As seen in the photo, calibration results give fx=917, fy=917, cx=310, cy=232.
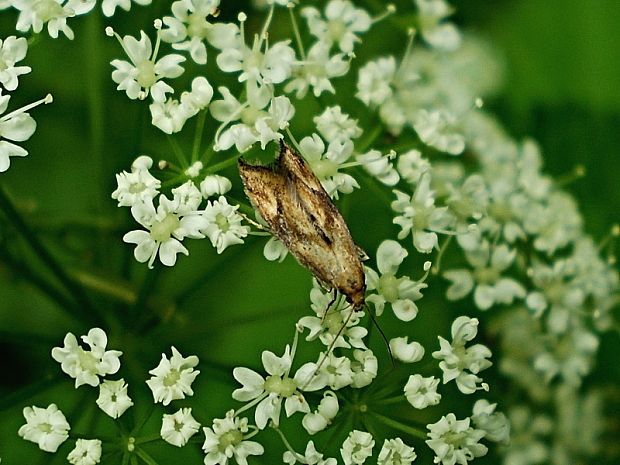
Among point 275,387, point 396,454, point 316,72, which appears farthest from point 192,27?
point 396,454

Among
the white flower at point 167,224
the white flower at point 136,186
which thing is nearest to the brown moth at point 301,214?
the white flower at point 167,224

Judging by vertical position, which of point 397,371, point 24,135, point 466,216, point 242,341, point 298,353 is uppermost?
point 24,135

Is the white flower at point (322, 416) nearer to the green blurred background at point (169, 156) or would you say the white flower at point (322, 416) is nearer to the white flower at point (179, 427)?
the white flower at point (179, 427)

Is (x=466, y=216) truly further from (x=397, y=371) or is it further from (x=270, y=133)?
(x=270, y=133)

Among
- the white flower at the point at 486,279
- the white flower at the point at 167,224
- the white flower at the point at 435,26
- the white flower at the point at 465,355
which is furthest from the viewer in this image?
the white flower at the point at 435,26

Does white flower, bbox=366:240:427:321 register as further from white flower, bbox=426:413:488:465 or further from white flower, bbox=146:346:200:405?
white flower, bbox=146:346:200:405

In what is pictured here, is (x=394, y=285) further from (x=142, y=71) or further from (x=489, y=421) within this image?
(x=142, y=71)

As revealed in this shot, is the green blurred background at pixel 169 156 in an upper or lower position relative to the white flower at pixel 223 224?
lower

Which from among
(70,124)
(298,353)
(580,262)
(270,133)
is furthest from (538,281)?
(70,124)
